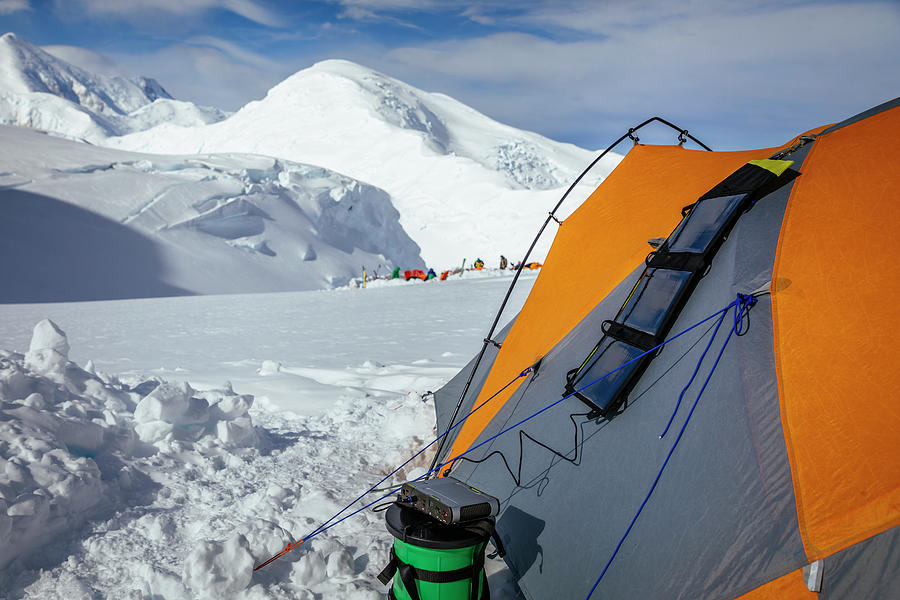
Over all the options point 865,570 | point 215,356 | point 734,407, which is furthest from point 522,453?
point 215,356

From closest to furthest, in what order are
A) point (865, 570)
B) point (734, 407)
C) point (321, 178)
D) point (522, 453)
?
point (865, 570)
point (734, 407)
point (522, 453)
point (321, 178)

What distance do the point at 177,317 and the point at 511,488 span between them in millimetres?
10628

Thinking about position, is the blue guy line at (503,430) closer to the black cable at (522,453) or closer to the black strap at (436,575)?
the black cable at (522,453)

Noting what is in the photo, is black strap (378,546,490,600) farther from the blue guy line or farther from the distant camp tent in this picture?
the blue guy line

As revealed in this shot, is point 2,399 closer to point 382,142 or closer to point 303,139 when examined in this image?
point 382,142

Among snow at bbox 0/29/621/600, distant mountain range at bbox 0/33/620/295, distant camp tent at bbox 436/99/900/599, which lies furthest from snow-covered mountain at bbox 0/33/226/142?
distant camp tent at bbox 436/99/900/599

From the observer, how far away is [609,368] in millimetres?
2359

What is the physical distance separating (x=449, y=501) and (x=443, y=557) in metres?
0.18

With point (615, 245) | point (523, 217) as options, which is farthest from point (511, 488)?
point (523, 217)

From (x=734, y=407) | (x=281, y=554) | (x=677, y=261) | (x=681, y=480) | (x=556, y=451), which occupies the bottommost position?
(x=281, y=554)

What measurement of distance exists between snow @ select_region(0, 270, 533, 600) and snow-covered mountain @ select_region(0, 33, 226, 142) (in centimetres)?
7490

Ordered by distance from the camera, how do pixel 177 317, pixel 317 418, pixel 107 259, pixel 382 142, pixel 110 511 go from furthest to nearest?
1. pixel 382 142
2. pixel 107 259
3. pixel 177 317
4. pixel 317 418
5. pixel 110 511

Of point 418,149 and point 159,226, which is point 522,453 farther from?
point 418,149

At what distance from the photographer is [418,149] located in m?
42.8
